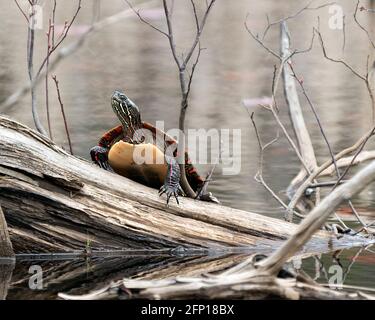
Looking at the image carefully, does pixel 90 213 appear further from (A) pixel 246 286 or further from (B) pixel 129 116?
(A) pixel 246 286

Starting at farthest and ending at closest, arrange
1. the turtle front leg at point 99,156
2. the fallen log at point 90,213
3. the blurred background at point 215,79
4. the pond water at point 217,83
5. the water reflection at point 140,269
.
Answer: the blurred background at point 215,79, the pond water at point 217,83, the turtle front leg at point 99,156, the fallen log at point 90,213, the water reflection at point 140,269

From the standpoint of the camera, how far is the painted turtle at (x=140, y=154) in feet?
13.9

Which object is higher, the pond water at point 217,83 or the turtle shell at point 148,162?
the pond water at point 217,83

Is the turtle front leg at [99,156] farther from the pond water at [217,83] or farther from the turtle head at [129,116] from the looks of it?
the pond water at [217,83]

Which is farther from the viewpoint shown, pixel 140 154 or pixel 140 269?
pixel 140 154

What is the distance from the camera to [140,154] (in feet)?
14.1

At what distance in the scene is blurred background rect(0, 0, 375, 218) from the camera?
6555mm

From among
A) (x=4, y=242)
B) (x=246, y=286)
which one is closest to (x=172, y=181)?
(x=4, y=242)

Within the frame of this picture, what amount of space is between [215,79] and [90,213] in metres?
6.03

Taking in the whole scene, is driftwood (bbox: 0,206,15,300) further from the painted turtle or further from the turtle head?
the turtle head

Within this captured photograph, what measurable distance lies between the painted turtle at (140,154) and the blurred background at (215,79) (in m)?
0.87

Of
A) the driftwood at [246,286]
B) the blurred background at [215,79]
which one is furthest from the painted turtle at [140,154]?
the driftwood at [246,286]

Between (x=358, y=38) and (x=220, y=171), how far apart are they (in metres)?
6.32

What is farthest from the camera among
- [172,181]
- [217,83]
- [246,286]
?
[217,83]
